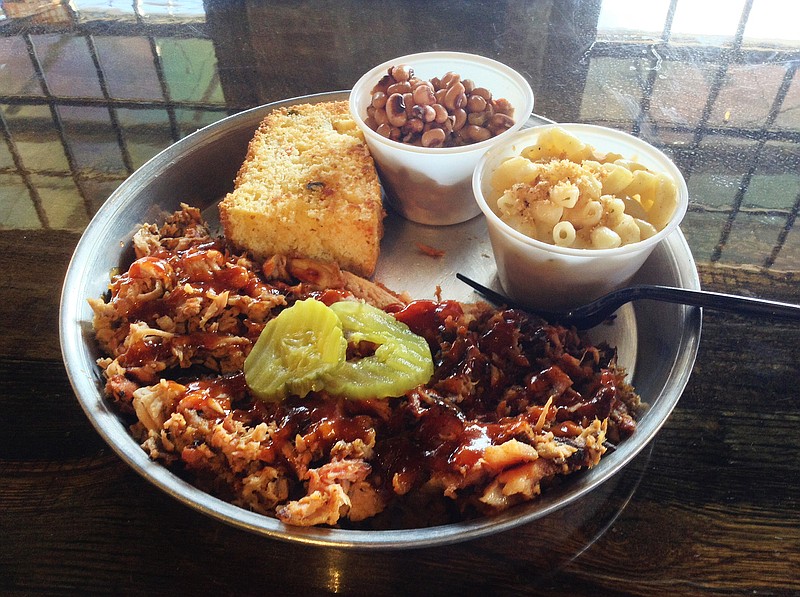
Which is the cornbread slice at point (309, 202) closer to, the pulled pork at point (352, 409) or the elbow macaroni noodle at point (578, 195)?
the pulled pork at point (352, 409)

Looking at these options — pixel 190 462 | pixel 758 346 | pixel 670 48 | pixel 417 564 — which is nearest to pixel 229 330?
pixel 190 462

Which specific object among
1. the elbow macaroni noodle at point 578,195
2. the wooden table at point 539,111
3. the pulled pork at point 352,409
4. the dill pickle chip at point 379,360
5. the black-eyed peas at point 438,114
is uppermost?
the black-eyed peas at point 438,114

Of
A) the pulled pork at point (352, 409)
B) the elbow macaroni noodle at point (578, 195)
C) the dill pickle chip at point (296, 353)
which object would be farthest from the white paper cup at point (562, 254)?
the dill pickle chip at point (296, 353)

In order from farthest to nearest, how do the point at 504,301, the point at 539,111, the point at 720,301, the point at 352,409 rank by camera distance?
the point at 539,111 < the point at 504,301 < the point at 720,301 < the point at 352,409

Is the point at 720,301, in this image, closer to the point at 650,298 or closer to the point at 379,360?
the point at 650,298

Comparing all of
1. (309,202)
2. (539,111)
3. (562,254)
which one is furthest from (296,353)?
(539,111)

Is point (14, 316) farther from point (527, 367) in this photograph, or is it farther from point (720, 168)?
point (720, 168)
